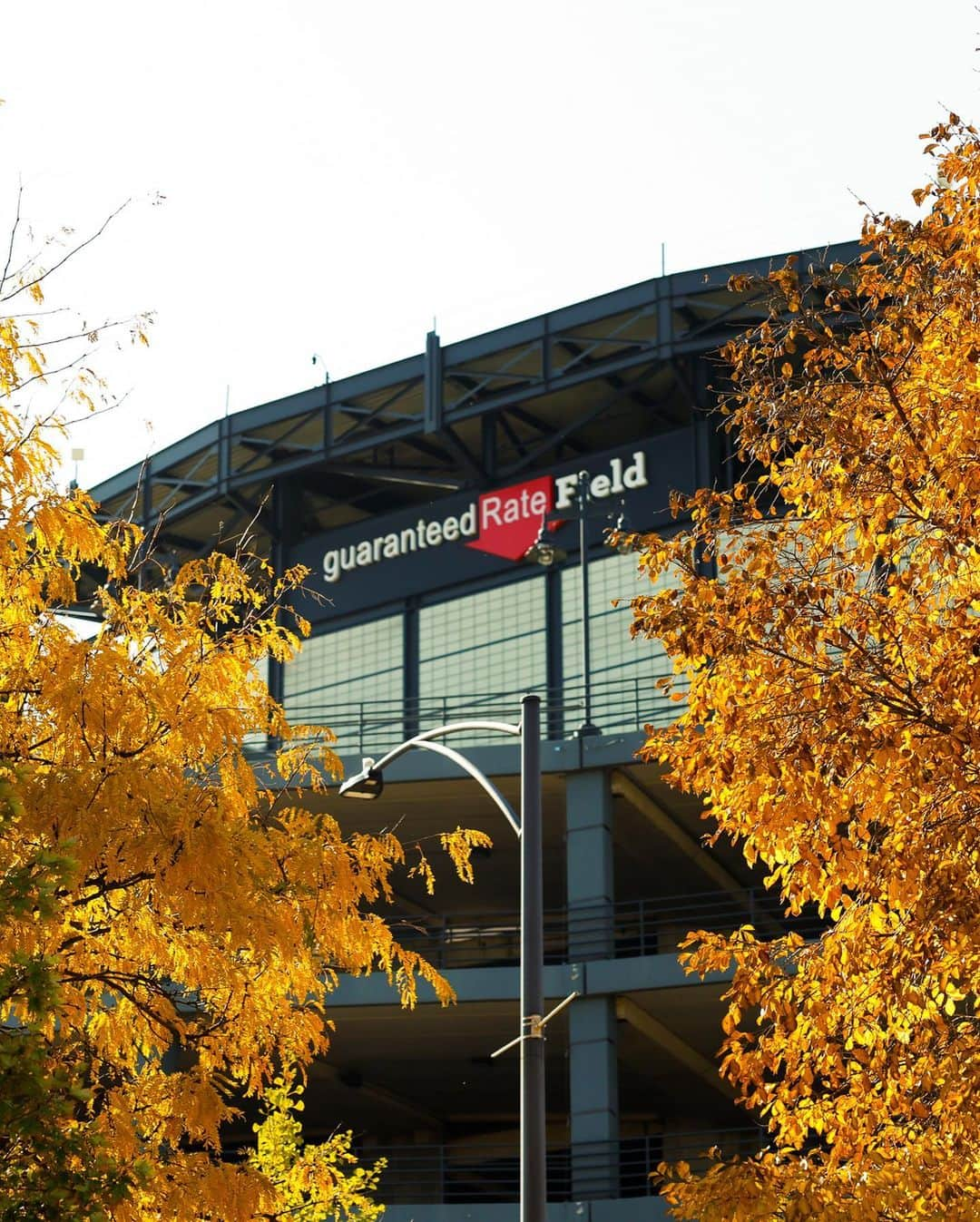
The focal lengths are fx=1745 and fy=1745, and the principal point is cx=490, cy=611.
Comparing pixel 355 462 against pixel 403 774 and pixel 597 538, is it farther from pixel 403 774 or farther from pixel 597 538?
pixel 403 774

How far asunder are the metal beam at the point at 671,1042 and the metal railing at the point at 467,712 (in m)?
5.59

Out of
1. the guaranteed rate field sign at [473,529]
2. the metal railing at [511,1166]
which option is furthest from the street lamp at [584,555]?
the metal railing at [511,1166]

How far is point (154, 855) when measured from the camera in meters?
10.8

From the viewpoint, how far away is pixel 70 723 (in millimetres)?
11148

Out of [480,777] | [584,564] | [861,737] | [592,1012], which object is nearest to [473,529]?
[584,564]

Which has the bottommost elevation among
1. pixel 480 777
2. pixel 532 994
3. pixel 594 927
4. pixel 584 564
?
pixel 532 994

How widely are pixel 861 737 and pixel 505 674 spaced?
28.9m

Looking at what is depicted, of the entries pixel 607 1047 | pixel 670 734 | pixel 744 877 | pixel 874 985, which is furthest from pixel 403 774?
pixel 874 985

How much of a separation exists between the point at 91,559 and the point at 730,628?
4474 millimetres

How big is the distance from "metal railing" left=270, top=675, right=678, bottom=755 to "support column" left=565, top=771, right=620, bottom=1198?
2.04 meters

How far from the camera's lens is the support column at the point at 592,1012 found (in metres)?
31.9

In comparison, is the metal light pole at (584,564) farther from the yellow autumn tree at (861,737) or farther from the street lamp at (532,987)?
the yellow autumn tree at (861,737)

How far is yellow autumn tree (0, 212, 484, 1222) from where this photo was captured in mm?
10820

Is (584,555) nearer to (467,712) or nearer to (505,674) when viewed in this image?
(505,674)
